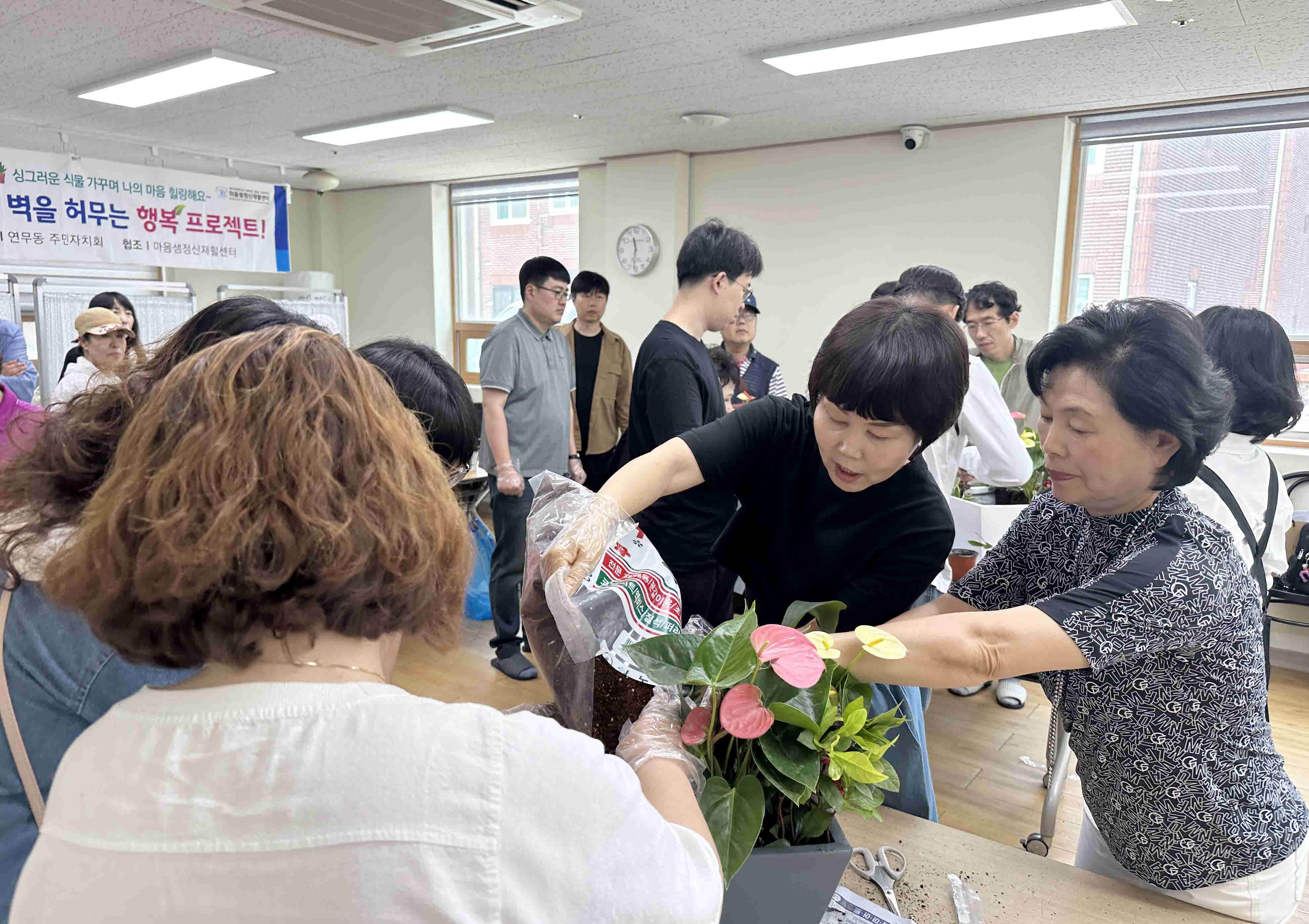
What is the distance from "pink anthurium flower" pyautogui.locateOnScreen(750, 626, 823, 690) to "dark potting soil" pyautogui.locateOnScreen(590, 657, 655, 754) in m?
0.20

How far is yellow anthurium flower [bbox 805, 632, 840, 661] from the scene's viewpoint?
2.64 feet

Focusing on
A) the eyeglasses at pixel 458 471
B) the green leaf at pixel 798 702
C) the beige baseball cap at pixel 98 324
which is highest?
the beige baseball cap at pixel 98 324

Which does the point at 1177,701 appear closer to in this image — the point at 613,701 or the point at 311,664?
the point at 613,701

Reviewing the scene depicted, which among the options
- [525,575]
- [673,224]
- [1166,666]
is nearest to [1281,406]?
[1166,666]

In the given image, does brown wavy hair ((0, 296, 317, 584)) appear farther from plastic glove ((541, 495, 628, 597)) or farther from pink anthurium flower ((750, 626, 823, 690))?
pink anthurium flower ((750, 626, 823, 690))

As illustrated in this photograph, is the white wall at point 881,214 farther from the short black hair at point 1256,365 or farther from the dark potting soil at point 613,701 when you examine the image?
the dark potting soil at point 613,701

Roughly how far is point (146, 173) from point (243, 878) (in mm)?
4812

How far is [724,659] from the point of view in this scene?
2.61ft

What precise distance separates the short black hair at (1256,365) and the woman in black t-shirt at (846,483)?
792mm

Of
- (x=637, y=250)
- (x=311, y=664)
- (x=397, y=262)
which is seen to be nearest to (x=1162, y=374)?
(x=311, y=664)

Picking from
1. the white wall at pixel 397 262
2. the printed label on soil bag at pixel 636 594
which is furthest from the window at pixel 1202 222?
the white wall at pixel 397 262

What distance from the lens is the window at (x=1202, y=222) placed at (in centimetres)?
386

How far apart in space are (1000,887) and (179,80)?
4.39 m

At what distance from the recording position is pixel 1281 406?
1.61 m
